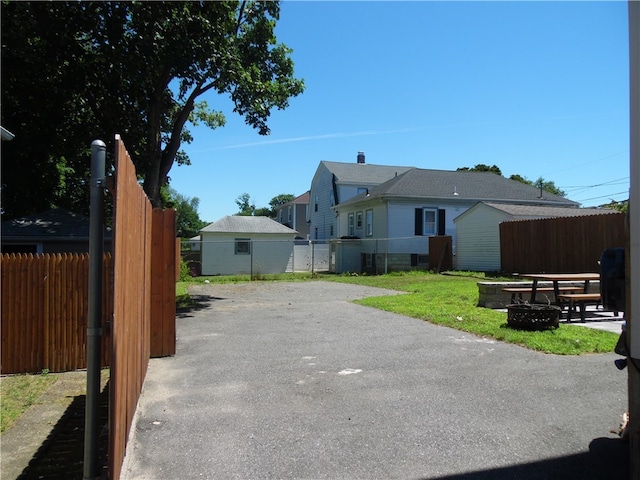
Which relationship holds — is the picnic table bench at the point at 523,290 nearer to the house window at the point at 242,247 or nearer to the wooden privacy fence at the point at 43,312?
the wooden privacy fence at the point at 43,312

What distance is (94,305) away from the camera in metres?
2.95

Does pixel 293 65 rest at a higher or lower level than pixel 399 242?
higher

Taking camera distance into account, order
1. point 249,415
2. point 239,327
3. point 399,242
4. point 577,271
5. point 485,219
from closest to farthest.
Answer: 1. point 249,415
2. point 239,327
3. point 577,271
4. point 485,219
5. point 399,242

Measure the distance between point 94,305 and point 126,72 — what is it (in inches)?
473

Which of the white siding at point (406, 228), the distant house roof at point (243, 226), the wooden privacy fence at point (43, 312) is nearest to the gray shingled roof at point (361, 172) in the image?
the distant house roof at point (243, 226)

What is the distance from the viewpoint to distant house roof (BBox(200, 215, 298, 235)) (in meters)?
30.6

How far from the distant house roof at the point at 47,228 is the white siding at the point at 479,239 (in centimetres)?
1840

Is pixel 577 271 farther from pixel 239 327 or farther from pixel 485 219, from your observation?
pixel 239 327

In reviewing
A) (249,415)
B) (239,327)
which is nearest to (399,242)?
(239,327)

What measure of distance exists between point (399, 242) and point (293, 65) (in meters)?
15.2

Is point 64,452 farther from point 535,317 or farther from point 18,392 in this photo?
point 535,317

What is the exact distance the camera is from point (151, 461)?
142 inches

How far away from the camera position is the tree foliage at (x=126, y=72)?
1255cm

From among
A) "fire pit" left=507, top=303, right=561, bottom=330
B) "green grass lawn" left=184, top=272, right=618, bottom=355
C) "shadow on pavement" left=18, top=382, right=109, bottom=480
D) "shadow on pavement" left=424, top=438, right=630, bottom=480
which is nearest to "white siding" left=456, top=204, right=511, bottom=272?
"green grass lawn" left=184, top=272, right=618, bottom=355
